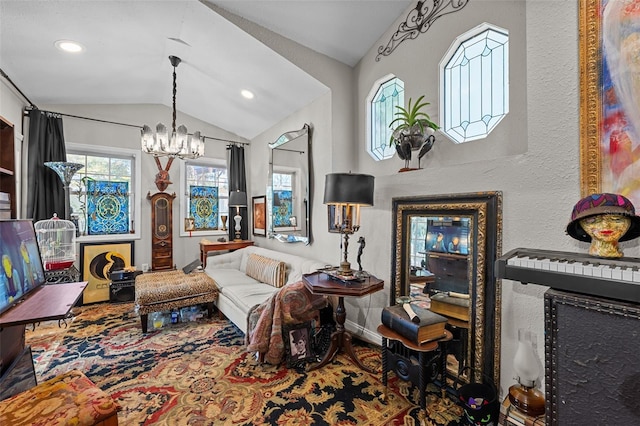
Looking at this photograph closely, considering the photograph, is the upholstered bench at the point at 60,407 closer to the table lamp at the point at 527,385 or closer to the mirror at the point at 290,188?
the table lamp at the point at 527,385

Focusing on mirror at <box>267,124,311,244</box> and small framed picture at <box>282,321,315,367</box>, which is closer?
small framed picture at <box>282,321,315,367</box>

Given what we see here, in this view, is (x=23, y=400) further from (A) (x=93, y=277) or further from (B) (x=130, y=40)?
(A) (x=93, y=277)

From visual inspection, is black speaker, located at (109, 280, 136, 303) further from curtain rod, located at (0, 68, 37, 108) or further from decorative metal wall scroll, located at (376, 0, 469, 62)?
decorative metal wall scroll, located at (376, 0, 469, 62)

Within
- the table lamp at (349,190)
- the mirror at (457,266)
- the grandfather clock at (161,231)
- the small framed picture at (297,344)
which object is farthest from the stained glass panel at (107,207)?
the mirror at (457,266)

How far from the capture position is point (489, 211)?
5.96 feet

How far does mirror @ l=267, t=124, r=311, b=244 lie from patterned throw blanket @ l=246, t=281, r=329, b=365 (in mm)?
1218

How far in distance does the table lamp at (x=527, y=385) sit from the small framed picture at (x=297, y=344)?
1476 millimetres

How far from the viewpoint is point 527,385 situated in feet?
4.84

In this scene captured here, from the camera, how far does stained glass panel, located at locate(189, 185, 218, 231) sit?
16.7 feet

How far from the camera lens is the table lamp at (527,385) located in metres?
1.41

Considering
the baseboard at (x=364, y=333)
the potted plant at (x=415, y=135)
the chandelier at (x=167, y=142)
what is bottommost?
the baseboard at (x=364, y=333)

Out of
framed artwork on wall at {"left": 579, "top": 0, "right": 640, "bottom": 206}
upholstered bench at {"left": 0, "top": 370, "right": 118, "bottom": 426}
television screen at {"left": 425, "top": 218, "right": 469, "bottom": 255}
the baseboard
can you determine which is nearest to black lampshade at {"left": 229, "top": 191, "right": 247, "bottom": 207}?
the baseboard

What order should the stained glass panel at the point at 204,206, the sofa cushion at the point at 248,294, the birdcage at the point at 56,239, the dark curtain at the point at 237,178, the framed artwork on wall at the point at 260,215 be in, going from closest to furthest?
the sofa cushion at the point at 248,294, the birdcage at the point at 56,239, the framed artwork on wall at the point at 260,215, the stained glass panel at the point at 204,206, the dark curtain at the point at 237,178

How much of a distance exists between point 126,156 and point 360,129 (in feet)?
12.8
